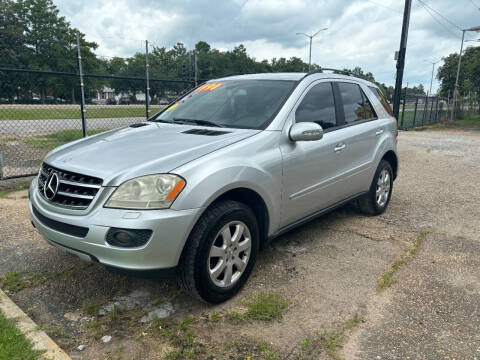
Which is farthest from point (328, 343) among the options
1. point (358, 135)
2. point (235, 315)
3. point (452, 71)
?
point (452, 71)

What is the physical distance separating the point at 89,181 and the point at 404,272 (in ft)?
8.90

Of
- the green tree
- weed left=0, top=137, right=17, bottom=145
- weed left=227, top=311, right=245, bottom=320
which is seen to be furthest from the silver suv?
the green tree

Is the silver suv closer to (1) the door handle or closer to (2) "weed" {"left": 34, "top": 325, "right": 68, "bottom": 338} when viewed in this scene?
(1) the door handle

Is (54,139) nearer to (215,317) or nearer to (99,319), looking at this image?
(99,319)

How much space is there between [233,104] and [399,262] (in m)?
2.15

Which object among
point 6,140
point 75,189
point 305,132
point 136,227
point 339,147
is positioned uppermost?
point 305,132

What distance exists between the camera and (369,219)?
4.82 meters

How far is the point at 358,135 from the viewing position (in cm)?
418

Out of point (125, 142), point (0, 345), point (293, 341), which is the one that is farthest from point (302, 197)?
point (0, 345)

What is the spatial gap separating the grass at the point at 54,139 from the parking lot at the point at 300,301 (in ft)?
19.0

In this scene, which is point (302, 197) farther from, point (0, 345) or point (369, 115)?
point (0, 345)

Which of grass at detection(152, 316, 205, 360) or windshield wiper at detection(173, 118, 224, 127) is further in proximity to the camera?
windshield wiper at detection(173, 118, 224, 127)

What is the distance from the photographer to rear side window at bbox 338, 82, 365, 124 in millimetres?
4152

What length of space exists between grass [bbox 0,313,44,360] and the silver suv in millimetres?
570
